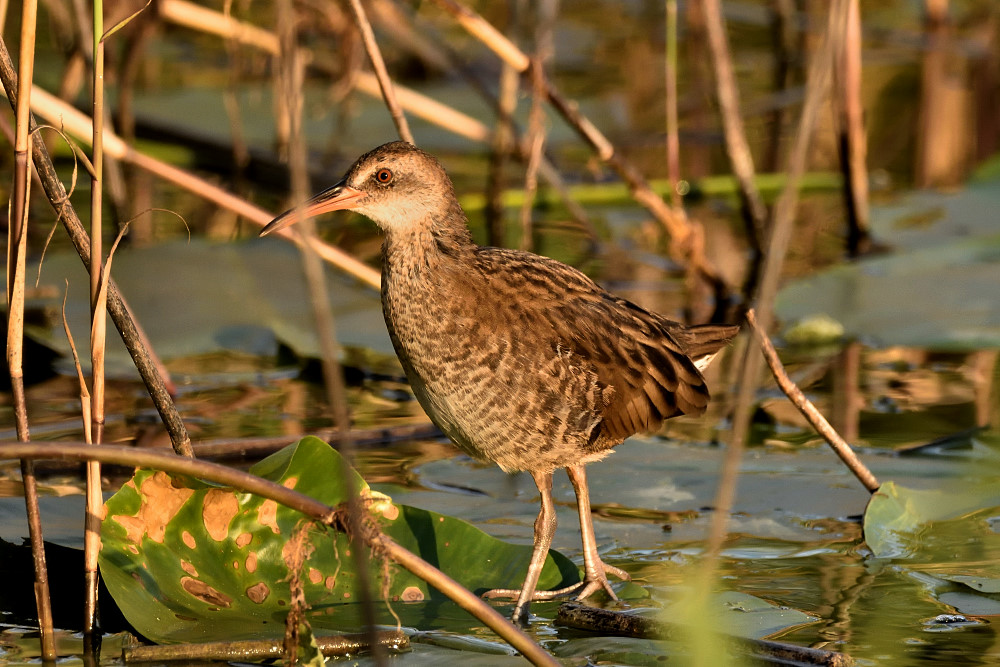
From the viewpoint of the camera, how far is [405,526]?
335cm

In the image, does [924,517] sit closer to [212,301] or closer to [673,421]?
[673,421]

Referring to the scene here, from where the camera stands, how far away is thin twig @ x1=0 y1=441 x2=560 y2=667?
2244 mm

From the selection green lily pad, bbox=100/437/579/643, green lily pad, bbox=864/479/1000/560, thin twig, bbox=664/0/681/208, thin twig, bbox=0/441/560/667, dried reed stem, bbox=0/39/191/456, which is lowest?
green lily pad, bbox=864/479/1000/560

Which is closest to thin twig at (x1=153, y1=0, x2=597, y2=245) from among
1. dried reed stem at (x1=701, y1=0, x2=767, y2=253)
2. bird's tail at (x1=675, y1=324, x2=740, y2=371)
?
dried reed stem at (x1=701, y1=0, x2=767, y2=253)

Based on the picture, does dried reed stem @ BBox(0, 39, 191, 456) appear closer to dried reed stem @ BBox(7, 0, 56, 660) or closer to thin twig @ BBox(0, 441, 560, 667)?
dried reed stem @ BBox(7, 0, 56, 660)

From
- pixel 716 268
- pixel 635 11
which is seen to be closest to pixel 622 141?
pixel 716 268

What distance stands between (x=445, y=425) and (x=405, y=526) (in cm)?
30

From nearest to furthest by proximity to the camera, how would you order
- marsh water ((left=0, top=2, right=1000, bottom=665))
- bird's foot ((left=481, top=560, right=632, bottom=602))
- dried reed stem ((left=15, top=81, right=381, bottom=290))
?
1. marsh water ((left=0, top=2, right=1000, bottom=665))
2. bird's foot ((left=481, top=560, right=632, bottom=602))
3. dried reed stem ((left=15, top=81, right=381, bottom=290))

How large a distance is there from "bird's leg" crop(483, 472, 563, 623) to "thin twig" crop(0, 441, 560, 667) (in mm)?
1030

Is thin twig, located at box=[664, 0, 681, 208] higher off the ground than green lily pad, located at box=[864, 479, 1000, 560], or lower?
higher

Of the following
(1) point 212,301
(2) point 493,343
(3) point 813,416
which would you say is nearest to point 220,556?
(2) point 493,343

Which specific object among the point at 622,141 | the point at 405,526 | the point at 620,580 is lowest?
the point at 620,580

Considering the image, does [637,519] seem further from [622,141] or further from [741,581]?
[622,141]

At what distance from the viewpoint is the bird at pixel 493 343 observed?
3.41 metres
